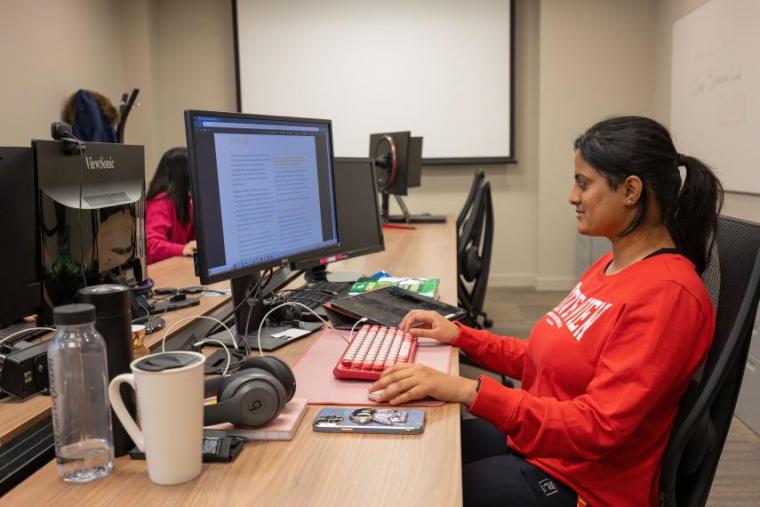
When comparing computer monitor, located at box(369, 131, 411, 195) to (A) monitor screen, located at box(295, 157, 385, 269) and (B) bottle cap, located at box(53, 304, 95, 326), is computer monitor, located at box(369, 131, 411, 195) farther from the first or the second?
(B) bottle cap, located at box(53, 304, 95, 326)

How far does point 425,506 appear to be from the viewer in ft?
2.52

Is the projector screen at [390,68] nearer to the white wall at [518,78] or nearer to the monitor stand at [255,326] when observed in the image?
the white wall at [518,78]

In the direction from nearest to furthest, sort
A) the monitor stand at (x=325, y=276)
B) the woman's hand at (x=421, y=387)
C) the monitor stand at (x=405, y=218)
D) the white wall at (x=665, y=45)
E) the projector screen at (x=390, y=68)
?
the woman's hand at (x=421, y=387) → the monitor stand at (x=325, y=276) → the monitor stand at (x=405, y=218) → the white wall at (x=665, y=45) → the projector screen at (x=390, y=68)

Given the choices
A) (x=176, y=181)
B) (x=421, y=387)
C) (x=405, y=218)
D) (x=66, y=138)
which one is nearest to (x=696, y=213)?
(x=421, y=387)

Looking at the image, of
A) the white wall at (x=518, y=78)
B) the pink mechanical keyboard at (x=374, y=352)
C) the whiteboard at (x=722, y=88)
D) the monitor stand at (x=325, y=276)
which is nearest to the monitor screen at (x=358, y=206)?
the monitor stand at (x=325, y=276)

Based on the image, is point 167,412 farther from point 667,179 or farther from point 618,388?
point 667,179

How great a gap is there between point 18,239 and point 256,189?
46cm

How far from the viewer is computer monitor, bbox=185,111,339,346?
1.23 metres

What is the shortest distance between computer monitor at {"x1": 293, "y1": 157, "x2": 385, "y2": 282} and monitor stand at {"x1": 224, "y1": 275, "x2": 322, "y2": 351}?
1.75ft

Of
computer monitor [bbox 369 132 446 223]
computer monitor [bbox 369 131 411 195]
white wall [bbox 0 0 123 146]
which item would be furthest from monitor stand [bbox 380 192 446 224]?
white wall [bbox 0 0 123 146]

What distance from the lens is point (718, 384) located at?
988 millimetres

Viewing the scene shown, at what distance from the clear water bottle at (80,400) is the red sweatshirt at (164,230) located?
2.12 metres

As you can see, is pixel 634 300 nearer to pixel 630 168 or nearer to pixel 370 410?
pixel 630 168

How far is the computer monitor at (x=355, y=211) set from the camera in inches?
83.3
